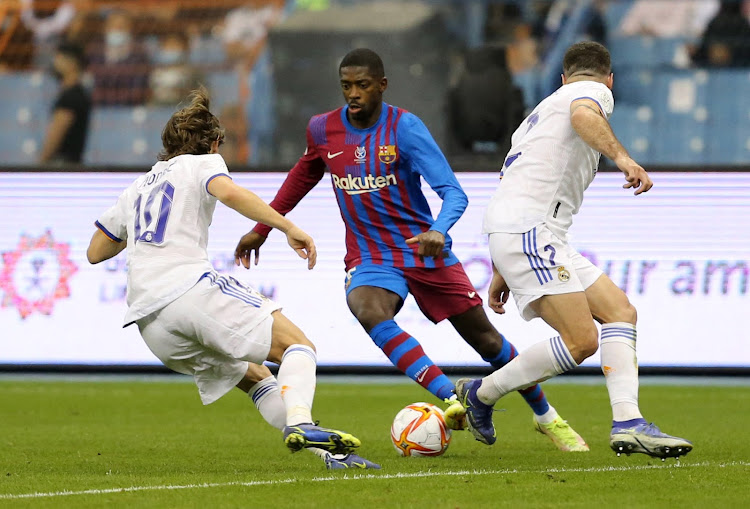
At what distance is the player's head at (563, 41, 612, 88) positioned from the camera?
5.69 m

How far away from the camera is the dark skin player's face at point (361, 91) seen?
20.8 feet

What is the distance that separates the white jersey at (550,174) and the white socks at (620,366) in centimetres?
49

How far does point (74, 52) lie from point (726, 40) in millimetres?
7485

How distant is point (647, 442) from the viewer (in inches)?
204

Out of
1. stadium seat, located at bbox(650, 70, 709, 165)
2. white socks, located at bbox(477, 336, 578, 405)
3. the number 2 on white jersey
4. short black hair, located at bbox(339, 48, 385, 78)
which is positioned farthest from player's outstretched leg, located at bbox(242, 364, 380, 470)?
stadium seat, located at bbox(650, 70, 709, 165)

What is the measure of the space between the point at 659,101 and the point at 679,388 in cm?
469

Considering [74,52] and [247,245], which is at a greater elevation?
[74,52]

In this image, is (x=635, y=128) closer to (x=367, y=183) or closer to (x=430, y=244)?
(x=367, y=183)

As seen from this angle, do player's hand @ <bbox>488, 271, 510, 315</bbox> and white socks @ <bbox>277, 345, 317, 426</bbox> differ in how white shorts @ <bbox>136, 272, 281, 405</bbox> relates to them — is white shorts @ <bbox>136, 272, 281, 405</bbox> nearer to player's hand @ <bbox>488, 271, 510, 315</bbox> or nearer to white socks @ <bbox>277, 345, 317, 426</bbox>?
white socks @ <bbox>277, 345, 317, 426</bbox>

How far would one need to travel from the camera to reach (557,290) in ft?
18.1

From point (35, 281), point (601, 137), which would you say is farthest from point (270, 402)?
point (35, 281)

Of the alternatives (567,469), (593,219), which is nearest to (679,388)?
(593,219)

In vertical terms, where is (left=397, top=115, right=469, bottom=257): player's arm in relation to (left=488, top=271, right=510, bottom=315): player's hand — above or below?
above

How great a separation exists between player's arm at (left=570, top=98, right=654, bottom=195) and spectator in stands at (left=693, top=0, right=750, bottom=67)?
8.89m
